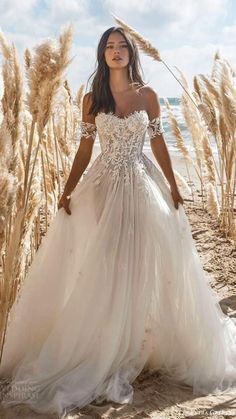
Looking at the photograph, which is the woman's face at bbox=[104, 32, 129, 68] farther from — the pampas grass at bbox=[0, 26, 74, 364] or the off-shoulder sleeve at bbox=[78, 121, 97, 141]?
the pampas grass at bbox=[0, 26, 74, 364]

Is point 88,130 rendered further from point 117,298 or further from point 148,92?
point 117,298

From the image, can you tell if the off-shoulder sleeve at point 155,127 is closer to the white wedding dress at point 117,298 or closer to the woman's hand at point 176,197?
the white wedding dress at point 117,298

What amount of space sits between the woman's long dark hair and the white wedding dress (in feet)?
0.22

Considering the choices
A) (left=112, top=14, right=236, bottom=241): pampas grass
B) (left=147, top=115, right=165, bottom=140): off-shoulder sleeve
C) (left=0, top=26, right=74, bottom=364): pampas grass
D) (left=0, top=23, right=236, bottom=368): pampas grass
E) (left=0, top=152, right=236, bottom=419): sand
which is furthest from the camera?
(left=112, top=14, right=236, bottom=241): pampas grass

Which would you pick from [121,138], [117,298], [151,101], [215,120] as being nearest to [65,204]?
[121,138]

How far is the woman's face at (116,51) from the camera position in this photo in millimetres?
2695

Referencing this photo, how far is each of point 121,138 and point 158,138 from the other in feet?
0.73

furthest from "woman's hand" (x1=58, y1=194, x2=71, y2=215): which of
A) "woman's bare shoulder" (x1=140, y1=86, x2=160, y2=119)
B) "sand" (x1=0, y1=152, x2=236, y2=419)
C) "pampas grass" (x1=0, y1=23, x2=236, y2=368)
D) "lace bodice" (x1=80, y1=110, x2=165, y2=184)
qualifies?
"sand" (x1=0, y1=152, x2=236, y2=419)

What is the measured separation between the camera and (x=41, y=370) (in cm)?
237

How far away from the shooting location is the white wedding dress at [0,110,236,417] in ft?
7.88

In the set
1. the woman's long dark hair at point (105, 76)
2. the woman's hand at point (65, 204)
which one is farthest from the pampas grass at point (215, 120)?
the woman's hand at point (65, 204)

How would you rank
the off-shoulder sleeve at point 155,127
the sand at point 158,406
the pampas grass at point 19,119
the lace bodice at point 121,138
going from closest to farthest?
the pampas grass at point 19,119 < the sand at point 158,406 < the lace bodice at point 121,138 < the off-shoulder sleeve at point 155,127

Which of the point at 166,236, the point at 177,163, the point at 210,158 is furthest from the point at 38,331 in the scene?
the point at 177,163

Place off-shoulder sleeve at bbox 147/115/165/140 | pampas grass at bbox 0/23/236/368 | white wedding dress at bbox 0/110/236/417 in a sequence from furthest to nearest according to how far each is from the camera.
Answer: off-shoulder sleeve at bbox 147/115/165/140 → white wedding dress at bbox 0/110/236/417 → pampas grass at bbox 0/23/236/368
